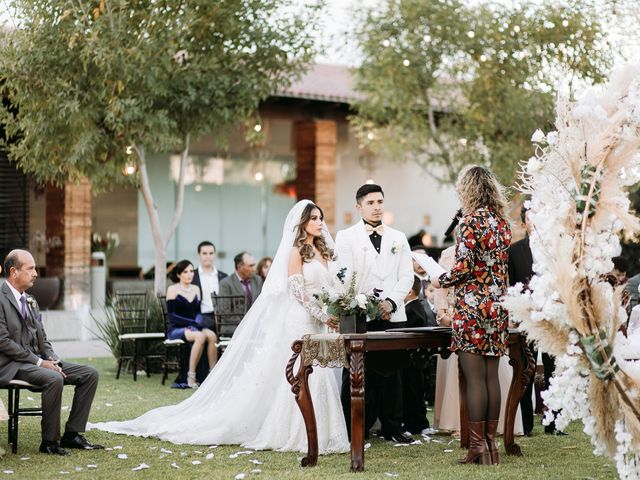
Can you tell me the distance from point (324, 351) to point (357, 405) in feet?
1.50

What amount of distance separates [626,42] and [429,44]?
4054 mm

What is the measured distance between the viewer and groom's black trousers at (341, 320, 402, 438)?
9.22 metres

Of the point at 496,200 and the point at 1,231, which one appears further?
the point at 1,231

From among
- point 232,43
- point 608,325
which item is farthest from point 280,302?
point 232,43

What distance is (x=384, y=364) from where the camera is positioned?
8672 mm

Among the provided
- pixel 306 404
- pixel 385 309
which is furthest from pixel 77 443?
pixel 385 309

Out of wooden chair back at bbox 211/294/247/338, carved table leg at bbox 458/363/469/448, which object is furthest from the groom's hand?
wooden chair back at bbox 211/294/247/338

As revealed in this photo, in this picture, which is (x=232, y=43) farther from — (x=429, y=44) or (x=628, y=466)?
(x=628, y=466)

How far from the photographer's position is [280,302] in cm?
932

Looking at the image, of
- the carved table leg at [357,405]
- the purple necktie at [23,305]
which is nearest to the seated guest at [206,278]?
the purple necktie at [23,305]

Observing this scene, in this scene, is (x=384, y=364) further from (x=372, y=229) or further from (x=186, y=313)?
(x=186, y=313)

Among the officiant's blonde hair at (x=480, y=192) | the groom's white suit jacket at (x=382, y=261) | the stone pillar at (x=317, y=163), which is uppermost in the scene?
the stone pillar at (x=317, y=163)

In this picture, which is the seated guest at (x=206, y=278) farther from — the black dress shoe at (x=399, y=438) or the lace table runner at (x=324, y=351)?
the lace table runner at (x=324, y=351)

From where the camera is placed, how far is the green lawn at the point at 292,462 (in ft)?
24.8
